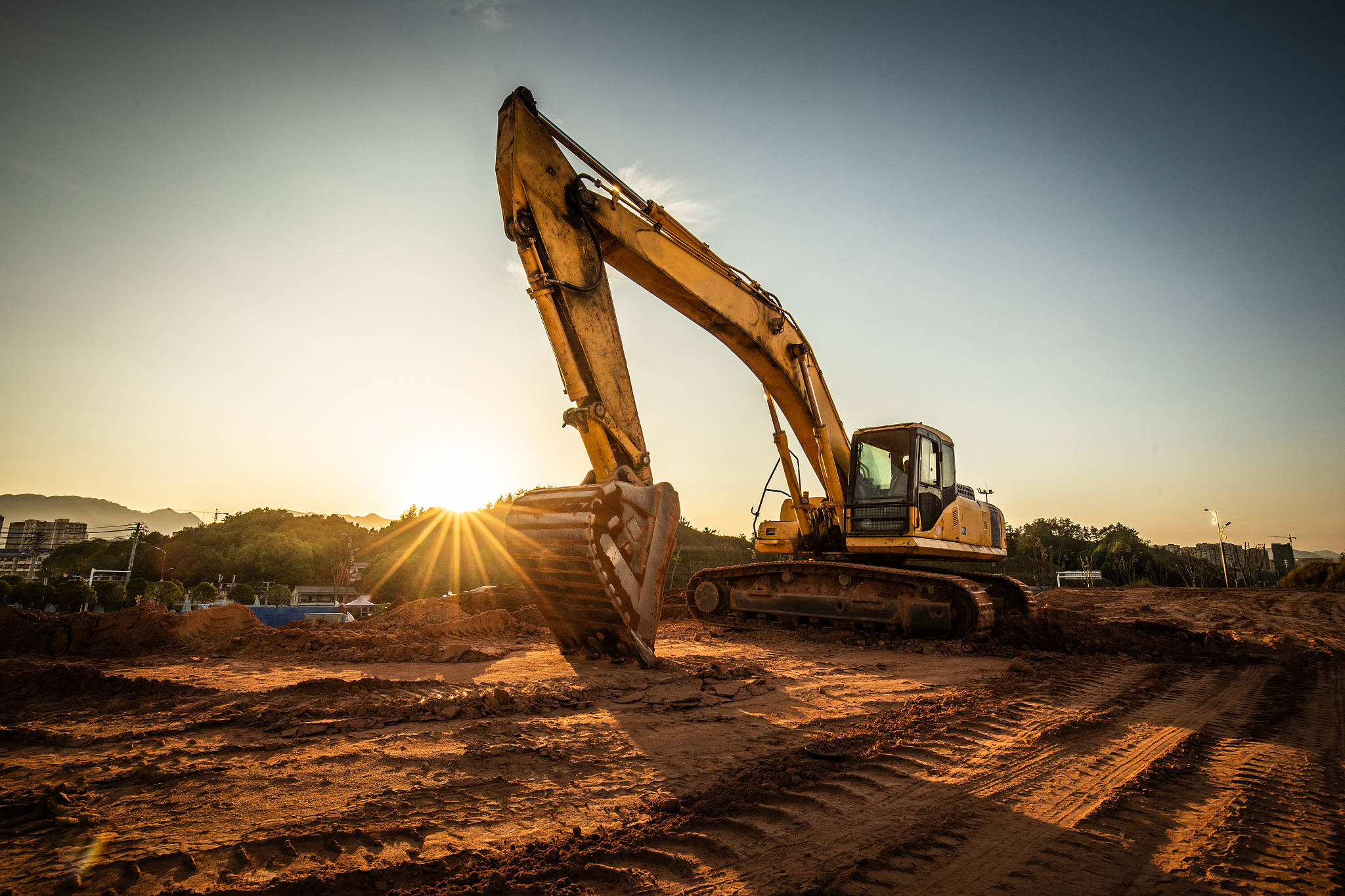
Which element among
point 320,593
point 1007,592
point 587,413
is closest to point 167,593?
point 320,593

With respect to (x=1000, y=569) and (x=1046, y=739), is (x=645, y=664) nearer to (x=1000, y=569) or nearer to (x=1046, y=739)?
(x=1046, y=739)

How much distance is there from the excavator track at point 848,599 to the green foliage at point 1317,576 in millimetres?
22520

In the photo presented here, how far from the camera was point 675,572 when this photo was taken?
25641mm

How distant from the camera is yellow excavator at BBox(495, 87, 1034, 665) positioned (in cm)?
541

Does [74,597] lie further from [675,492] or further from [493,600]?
[675,492]

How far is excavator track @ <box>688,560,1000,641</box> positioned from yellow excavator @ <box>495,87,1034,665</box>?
1.0 inches

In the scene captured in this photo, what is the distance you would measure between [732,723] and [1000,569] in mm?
31385

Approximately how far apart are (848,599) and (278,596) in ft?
85.5

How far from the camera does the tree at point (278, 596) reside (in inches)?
1032

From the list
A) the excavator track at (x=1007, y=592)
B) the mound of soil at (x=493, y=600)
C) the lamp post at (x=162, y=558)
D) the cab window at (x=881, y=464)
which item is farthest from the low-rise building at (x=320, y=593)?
the excavator track at (x=1007, y=592)

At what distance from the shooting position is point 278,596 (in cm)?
2633

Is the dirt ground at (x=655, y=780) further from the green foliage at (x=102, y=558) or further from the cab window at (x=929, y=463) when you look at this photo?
the green foliage at (x=102, y=558)

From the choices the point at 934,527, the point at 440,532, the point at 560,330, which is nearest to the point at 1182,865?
the point at 560,330

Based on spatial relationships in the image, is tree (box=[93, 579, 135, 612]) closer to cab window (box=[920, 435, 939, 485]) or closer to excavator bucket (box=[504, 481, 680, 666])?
excavator bucket (box=[504, 481, 680, 666])
